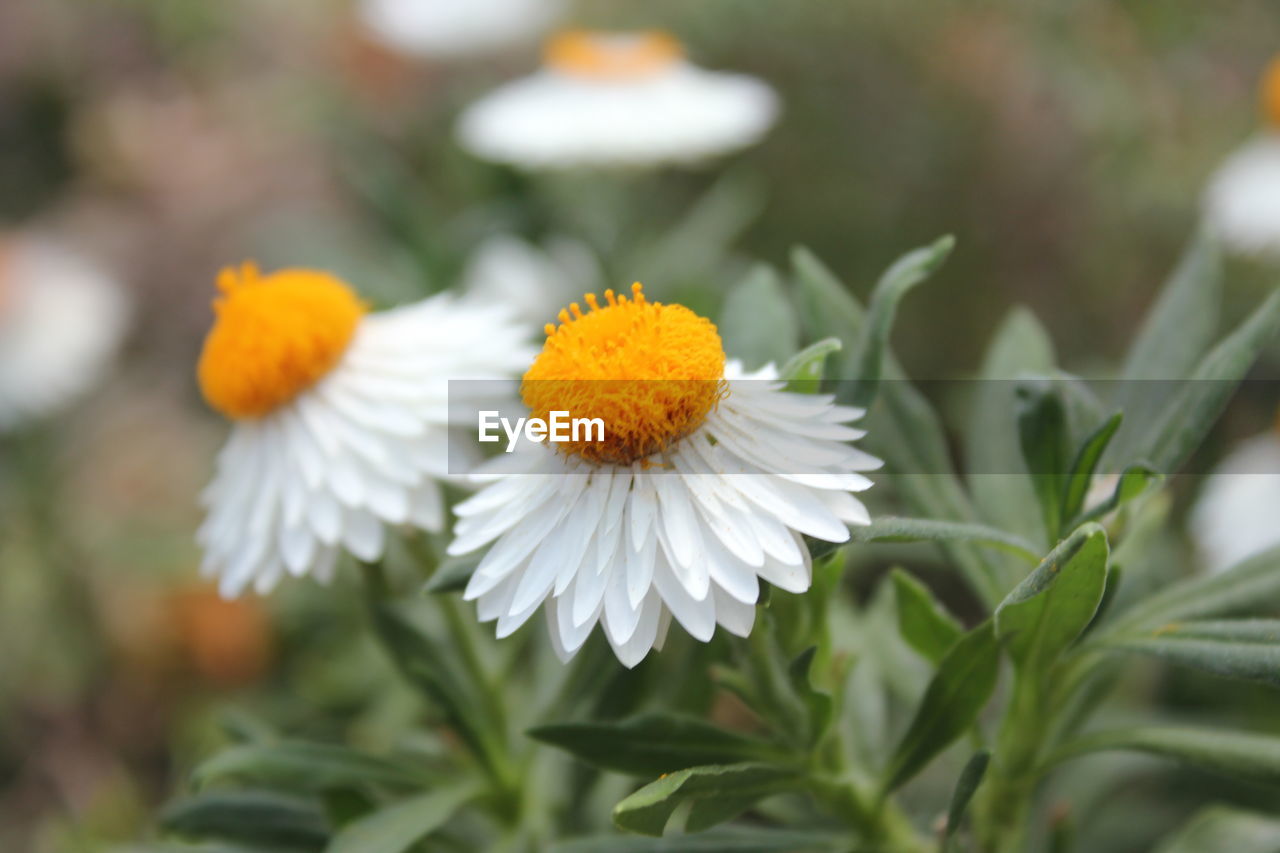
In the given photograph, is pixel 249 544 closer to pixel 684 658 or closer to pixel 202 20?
pixel 684 658

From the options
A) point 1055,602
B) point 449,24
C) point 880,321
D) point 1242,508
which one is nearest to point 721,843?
point 1055,602

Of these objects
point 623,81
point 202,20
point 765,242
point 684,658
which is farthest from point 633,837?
point 202,20

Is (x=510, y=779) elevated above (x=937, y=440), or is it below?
below

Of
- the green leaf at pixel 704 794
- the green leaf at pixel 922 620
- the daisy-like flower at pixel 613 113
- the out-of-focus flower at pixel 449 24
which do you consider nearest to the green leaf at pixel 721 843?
the green leaf at pixel 704 794

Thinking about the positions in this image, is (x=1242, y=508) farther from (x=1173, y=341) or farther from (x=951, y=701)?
(x=951, y=701)

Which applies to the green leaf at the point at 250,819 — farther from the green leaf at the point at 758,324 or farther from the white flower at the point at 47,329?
the white flower at the point at 47,329
